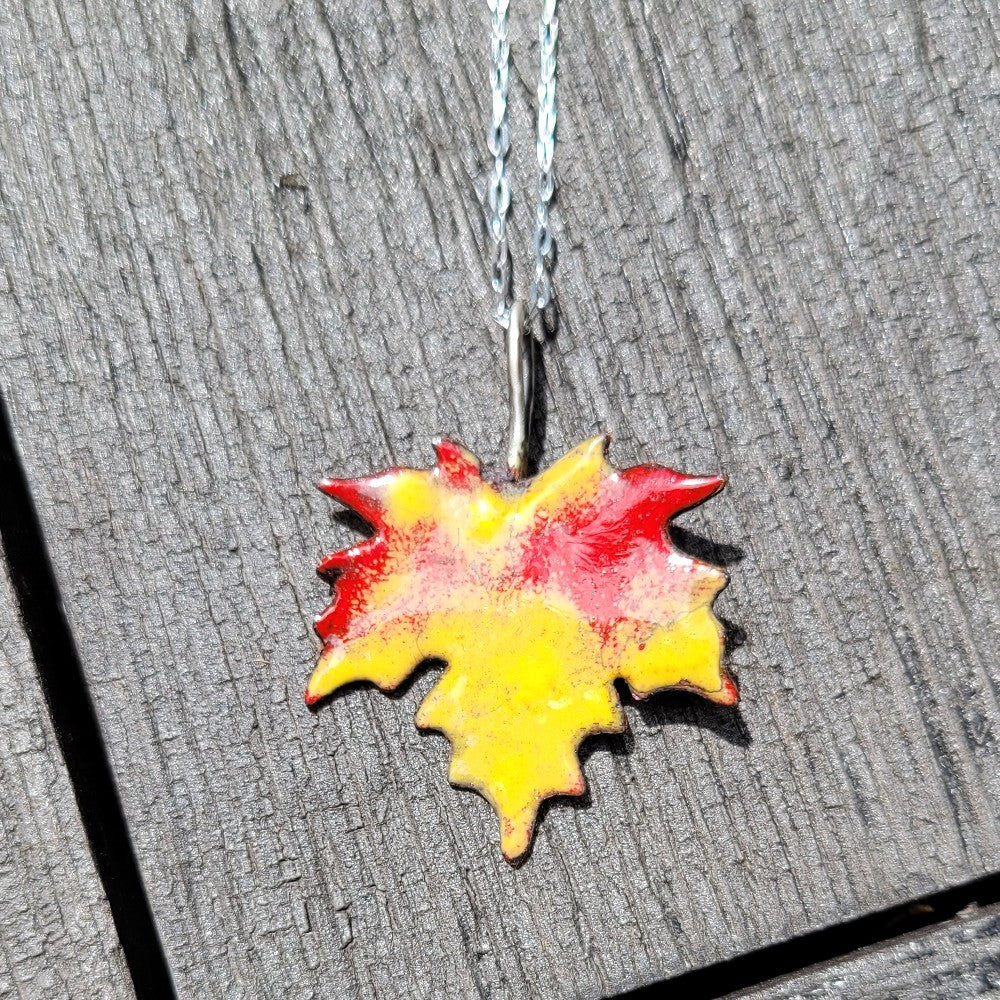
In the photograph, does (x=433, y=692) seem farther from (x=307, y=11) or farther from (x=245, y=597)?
(x=307, y=11)

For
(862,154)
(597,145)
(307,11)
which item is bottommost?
(862,154)

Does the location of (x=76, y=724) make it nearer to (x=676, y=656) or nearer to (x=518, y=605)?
(x=518, y=605)

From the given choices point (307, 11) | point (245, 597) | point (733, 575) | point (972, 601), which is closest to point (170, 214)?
point (307, 11)

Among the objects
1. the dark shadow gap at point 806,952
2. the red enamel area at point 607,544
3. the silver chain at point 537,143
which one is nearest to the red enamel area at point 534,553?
the red enamel area at point 607,544

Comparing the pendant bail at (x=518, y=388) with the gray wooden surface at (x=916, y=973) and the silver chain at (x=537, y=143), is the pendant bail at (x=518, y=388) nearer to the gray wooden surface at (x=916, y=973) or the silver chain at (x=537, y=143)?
the silver chain at (x=537, y=143)

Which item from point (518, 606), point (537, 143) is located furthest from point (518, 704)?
point (537, 143)

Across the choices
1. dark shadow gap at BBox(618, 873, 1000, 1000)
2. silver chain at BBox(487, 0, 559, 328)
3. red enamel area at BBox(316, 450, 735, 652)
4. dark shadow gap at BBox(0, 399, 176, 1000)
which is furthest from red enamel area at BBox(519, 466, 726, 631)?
dark shadow gap at BBox(0, 399, 176, 1000)
